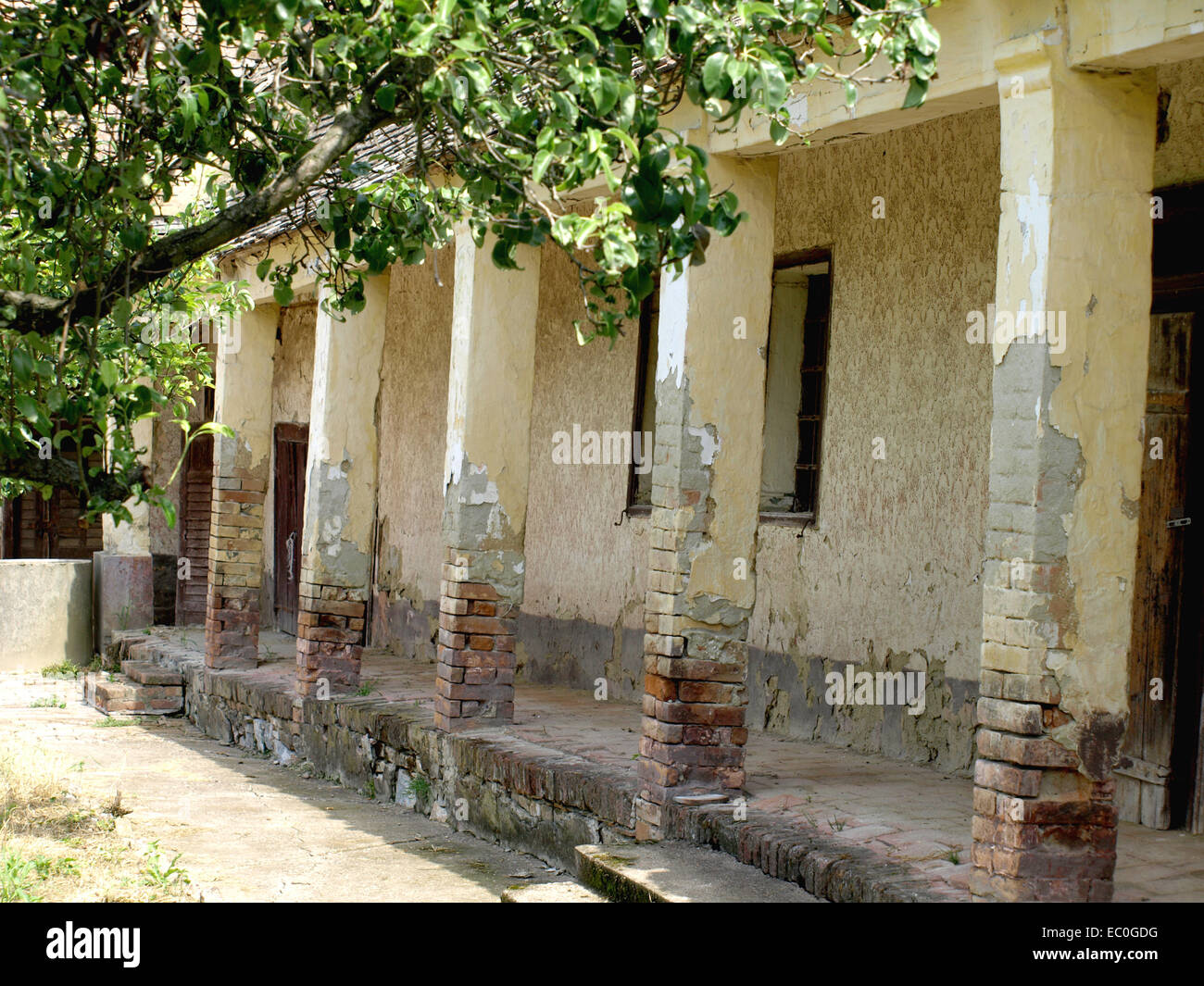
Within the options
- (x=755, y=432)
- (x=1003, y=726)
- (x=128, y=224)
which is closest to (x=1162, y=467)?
(x=755, y=432)

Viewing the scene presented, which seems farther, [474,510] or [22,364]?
[474,510]

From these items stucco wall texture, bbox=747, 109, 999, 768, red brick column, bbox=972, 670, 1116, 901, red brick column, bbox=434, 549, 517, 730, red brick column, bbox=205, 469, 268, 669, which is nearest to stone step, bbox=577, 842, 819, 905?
red brick column, bbox=972, 670, 1116, 901

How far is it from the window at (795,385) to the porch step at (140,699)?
6068 millimetres

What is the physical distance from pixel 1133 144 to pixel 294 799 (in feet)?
20.3

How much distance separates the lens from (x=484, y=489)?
7875 mm

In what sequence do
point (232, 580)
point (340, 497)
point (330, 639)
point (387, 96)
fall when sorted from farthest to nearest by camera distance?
point (232, 580)
point (340, 497)
point (330, 639)
point (387, 96)

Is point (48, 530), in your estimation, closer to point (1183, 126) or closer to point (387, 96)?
point (1183, 126)

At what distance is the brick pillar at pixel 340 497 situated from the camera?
9547 millimetres

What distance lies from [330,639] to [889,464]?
4194 millimetres

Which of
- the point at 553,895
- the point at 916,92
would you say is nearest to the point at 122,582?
the point at 553,895

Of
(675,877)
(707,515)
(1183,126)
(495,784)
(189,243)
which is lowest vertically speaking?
(495,784)

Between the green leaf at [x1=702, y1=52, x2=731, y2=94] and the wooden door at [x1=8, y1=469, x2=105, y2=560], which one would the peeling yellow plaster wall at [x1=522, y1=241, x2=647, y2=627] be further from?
the wooden door at [x1=8, y1=469, x2=105, y2=560]

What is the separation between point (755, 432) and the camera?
619cm
